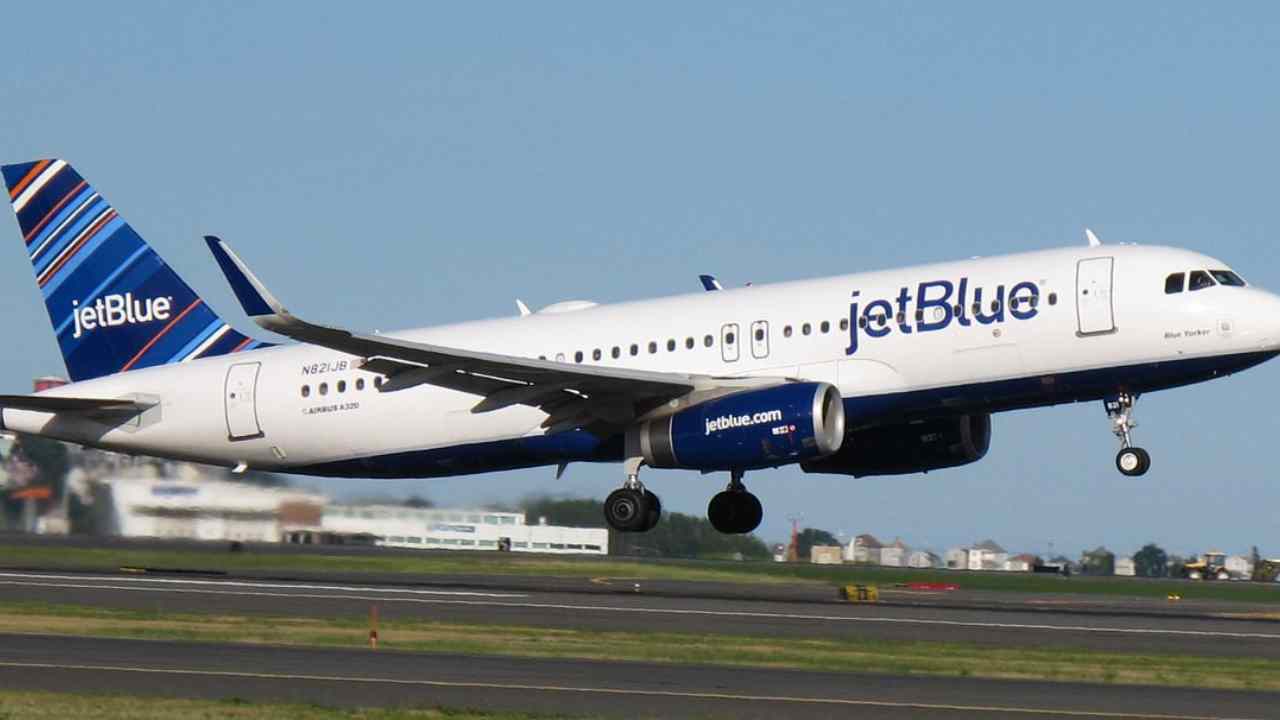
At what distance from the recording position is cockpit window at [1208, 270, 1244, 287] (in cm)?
3509

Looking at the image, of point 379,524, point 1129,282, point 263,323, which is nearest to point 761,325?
point 1129,282

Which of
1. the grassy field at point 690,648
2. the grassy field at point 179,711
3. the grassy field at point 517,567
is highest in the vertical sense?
the grassy field at point 517,567

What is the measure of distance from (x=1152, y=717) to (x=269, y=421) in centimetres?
2643

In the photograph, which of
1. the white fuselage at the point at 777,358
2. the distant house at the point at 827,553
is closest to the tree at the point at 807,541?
the distant house at the point at 827,553

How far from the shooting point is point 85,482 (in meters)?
47.0

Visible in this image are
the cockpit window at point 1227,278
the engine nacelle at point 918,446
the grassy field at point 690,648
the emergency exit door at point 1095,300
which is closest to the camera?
the grassy field at point 690,648

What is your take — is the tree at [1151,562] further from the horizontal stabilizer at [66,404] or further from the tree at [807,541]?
the horizontal stabilizer at [66,404]

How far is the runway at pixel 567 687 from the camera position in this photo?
18.9 m

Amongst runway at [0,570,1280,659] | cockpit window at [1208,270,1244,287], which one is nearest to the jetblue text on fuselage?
cockpit window at [1208,270,1244,287]

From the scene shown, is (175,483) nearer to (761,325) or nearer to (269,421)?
(269,421)

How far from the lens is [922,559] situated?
70875 mm

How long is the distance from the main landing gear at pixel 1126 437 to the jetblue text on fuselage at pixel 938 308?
2.94 metres

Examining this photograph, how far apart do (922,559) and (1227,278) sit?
36.8 meters

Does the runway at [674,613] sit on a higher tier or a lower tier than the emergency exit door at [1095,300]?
lower
